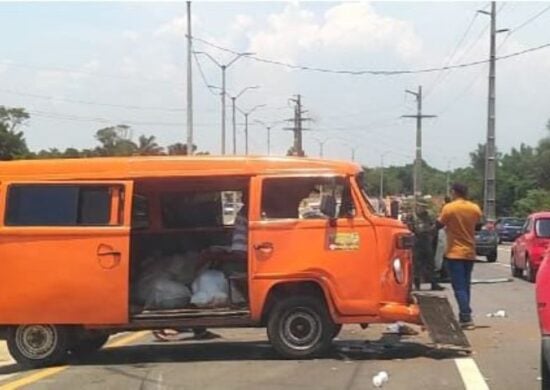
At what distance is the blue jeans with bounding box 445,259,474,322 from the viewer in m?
13.5

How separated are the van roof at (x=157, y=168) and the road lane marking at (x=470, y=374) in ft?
8.36

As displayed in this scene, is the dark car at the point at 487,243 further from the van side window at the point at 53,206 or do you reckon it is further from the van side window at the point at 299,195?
the van side window at the point at 53,206

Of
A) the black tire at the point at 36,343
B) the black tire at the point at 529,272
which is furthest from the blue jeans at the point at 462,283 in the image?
the black tire at the point at 529,272

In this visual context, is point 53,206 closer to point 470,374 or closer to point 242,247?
point 242,247

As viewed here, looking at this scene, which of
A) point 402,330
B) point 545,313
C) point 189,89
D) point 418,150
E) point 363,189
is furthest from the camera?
point 418,150

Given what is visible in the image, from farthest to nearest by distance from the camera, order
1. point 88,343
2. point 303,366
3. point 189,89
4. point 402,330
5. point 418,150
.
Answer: point 418,150 < point 189,89 < point 402,330 < point 88,343 < point 303,366

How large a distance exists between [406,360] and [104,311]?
3.43m

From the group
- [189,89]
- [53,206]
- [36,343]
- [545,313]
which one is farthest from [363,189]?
[189,89]

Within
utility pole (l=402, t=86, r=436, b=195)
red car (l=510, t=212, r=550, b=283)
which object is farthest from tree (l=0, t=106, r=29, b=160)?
red car (l=510, t=212, r=550, b=283)

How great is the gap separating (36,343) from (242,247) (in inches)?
103

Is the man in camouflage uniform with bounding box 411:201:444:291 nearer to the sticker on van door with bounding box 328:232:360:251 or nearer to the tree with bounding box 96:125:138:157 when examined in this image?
the sticker on van door with bounding box 328:232:360:251

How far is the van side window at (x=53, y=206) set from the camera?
11.5 metres

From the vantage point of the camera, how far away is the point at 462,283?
1361cm

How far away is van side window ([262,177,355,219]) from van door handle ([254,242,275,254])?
315 mm
